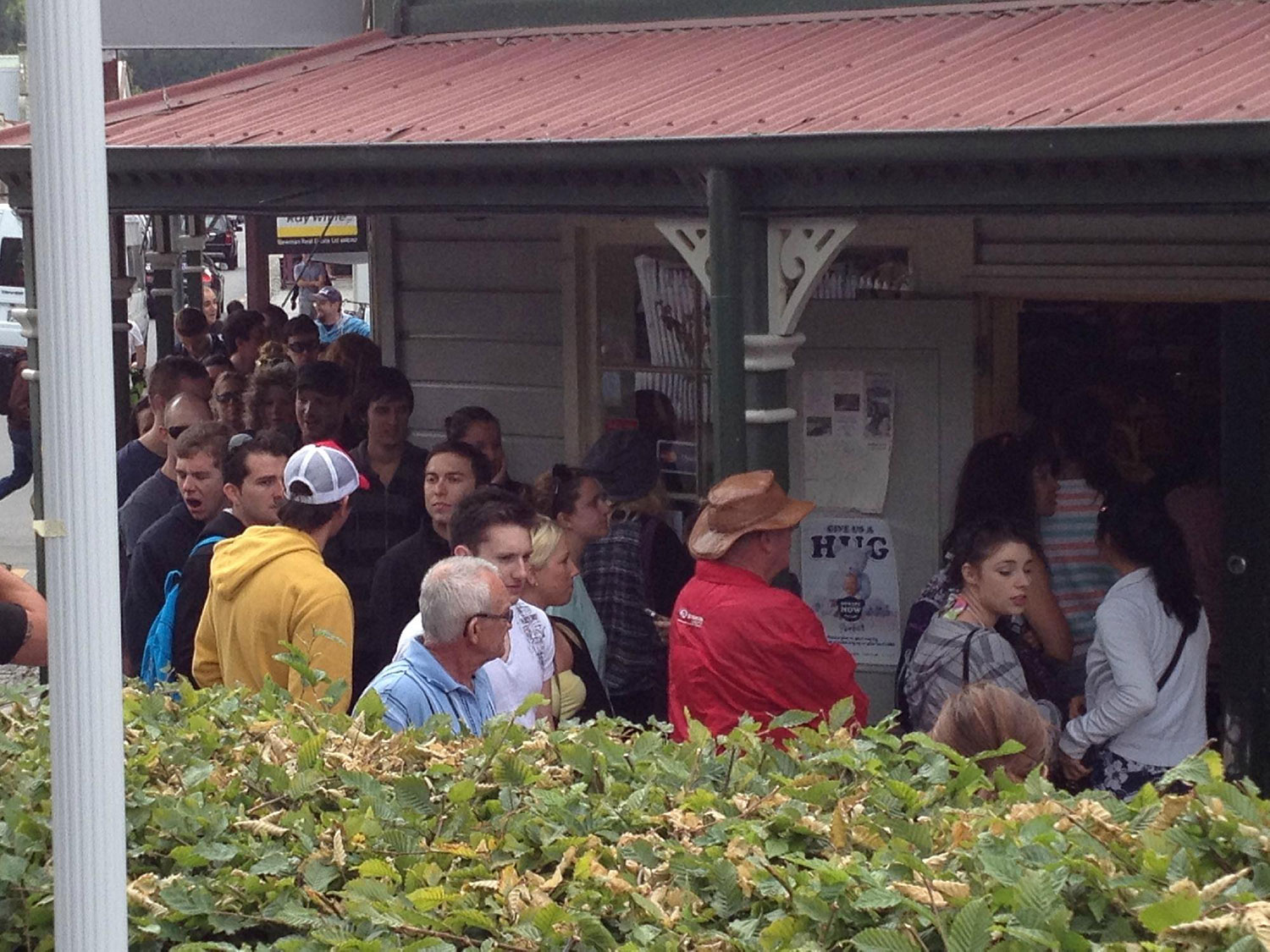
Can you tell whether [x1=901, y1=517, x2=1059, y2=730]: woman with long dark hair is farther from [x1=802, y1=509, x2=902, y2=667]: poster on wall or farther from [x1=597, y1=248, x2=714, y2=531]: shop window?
[x1=597, y1=248, x2=714, y2=531]: shop window

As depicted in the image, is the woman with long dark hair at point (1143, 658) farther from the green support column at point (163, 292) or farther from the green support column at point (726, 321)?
the green support column at point (163, 292)

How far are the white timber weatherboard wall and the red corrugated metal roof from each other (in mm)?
1011

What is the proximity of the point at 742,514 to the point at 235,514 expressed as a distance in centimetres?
187

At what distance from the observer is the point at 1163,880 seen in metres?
2.48

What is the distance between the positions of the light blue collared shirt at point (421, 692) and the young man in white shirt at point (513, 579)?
0.39 meters

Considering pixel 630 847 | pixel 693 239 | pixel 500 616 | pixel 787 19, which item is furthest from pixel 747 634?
pixel 787 19

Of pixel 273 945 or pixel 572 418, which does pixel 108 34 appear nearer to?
pixel 572 418

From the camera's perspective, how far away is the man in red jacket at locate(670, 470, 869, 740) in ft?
17.4

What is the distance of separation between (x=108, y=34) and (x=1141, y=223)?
18.6 ft

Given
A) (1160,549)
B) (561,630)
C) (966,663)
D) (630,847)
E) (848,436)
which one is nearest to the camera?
(630,847)

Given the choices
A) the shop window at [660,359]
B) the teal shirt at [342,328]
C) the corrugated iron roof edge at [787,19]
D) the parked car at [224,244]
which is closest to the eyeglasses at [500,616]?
the shop window at [660,359]

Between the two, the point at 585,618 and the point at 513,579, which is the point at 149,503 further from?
the point at 513,579

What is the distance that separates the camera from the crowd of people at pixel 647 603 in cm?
494

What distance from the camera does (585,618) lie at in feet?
20.6
